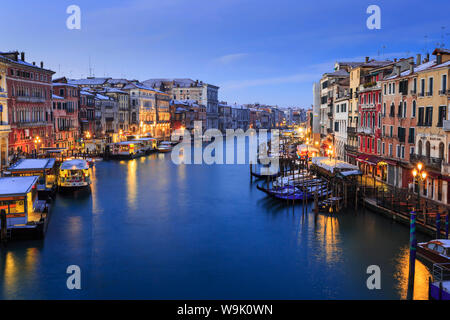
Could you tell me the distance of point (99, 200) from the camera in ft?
74.2

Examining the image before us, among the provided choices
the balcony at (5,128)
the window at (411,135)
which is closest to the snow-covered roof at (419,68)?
the window at (411,135)

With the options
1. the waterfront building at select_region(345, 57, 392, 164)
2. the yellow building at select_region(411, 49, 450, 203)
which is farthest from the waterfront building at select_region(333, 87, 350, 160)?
the yellow building at select_region(411, 49, 450, 203)

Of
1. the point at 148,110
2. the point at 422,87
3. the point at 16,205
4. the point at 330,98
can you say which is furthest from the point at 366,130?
the point at 148,110

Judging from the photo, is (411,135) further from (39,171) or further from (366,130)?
(39,171)

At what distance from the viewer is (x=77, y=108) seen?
43.4 metres

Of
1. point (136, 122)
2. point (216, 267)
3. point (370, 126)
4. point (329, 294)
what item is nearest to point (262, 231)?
point (216, 267)

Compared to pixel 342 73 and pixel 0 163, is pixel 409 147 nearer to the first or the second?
pixel 342 73

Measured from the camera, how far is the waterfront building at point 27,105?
29656mm

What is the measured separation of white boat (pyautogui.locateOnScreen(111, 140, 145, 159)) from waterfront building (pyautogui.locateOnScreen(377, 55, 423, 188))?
2646cm

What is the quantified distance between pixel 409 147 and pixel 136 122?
43009mm

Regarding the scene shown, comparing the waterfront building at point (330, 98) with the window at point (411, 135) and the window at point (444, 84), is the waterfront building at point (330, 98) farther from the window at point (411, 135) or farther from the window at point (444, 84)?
the window at point (444, 84)

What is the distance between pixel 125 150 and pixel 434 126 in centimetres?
3262

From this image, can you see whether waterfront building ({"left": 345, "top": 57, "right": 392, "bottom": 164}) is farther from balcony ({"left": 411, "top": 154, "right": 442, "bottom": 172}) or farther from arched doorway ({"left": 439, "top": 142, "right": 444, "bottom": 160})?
arched doorway ({"left": 439, "top": 142, "right": 444, "bottom": 160})

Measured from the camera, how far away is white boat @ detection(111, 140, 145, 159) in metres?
43.7
